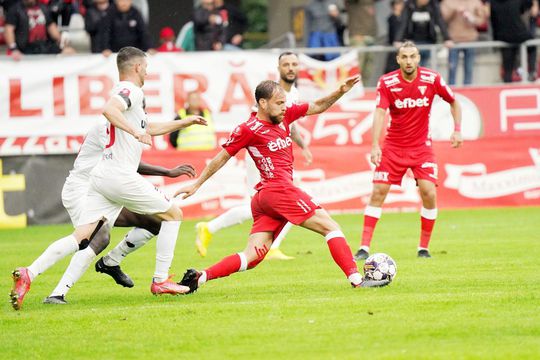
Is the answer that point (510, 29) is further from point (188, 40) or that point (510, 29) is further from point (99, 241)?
point (99, 241)

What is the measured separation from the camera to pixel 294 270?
13.1 m

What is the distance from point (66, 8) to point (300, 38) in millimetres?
5930

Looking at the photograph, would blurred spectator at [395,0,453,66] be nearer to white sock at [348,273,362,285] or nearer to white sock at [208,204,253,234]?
white sock at [208,204,253,234]

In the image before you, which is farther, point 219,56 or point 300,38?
point 300,38

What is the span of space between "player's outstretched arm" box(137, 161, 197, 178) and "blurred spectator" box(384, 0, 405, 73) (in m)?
12.5

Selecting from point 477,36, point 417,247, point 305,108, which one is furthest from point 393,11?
point 305,108

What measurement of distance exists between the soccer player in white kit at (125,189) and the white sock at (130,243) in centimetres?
61

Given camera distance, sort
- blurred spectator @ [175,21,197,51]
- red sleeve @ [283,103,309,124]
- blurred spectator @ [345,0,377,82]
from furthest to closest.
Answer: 1. blurred spectator @ [345,0,377,82]
2. blurred spectator @ [175,21,197,51]
3. red sleeve @ [283,103,309,124]

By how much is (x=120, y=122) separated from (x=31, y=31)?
43.8ft

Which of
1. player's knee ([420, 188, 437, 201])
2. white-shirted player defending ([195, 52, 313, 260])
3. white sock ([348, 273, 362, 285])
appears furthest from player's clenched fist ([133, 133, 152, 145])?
player's knee ([420, 188, 437, 201])

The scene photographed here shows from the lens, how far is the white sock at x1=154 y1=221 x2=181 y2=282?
35.6ft

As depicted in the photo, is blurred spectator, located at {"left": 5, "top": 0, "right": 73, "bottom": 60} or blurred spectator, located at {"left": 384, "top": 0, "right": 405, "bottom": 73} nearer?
blurred spectator, located at {"left": 5, "top": 0, "right": 73, "bottom": 60}

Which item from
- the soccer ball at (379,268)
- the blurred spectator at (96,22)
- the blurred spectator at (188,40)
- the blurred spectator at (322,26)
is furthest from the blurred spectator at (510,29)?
the soccer ball at (379,268)

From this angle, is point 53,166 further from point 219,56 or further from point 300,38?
point 300,38
